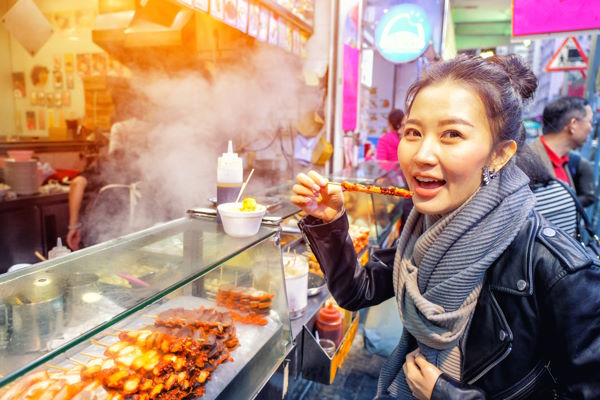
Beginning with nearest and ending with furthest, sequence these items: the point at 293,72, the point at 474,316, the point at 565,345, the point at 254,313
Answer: the point at 565,345 → the point at 474,316 → the point at 254,313 → the point at 293,72

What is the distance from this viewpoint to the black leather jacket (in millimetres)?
1282

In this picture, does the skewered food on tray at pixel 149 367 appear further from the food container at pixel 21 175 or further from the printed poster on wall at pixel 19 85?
the printed poster on wall at pixel 19 85

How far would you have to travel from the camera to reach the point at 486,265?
142 centimetres

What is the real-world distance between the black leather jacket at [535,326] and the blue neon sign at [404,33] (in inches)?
234

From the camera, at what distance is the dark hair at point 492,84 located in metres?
1.42

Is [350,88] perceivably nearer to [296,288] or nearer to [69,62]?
[296,288]

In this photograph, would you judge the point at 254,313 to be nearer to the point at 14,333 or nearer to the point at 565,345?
the point at 14,333

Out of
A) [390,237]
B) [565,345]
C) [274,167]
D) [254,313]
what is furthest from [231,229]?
[274,167]

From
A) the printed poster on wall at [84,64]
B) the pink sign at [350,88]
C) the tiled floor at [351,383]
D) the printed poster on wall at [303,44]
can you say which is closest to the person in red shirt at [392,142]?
the pink sign at [350,88]

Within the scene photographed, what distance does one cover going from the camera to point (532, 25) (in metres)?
4.57

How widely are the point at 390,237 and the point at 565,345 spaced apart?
11.8 feet

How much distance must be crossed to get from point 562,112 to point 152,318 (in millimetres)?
4824

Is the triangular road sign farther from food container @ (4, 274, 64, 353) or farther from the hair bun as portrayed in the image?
food container @ (4, 274, 64, 353)

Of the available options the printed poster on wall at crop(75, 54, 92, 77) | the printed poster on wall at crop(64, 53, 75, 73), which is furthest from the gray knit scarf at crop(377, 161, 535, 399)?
the printed poster on wall at crop(64, 53, 75, 73)
